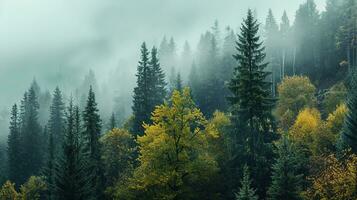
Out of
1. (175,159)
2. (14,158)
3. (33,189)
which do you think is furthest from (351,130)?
(14,158)

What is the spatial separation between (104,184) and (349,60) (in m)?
61.2

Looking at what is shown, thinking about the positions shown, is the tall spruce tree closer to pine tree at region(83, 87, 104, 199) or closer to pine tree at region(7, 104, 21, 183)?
pine tree at region(83, 87, 104, 199)

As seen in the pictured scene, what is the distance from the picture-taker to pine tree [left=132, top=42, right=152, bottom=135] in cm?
7825

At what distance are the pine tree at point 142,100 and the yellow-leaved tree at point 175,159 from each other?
1191 inches

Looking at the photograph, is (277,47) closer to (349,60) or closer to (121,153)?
(349,60)

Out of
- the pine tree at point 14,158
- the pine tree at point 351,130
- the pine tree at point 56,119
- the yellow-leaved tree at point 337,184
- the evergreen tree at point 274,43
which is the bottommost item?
the yellow-leaved tree at point 337,184

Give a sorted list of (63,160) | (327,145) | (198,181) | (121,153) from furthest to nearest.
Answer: (121,153) < (327,145) < (63,160) < (198,181)

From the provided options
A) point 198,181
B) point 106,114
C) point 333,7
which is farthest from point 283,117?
point 106,114

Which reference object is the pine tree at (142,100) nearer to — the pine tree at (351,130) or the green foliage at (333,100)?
the green foliage at (333,100)

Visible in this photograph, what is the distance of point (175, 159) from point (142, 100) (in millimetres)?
36585

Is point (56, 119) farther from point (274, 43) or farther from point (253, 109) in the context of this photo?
point (253, 109)

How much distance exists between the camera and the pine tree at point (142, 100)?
78.2 m

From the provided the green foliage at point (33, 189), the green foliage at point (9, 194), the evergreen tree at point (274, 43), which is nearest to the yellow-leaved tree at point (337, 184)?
the green foliage at point (33, 189)

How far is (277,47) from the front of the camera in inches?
4951
